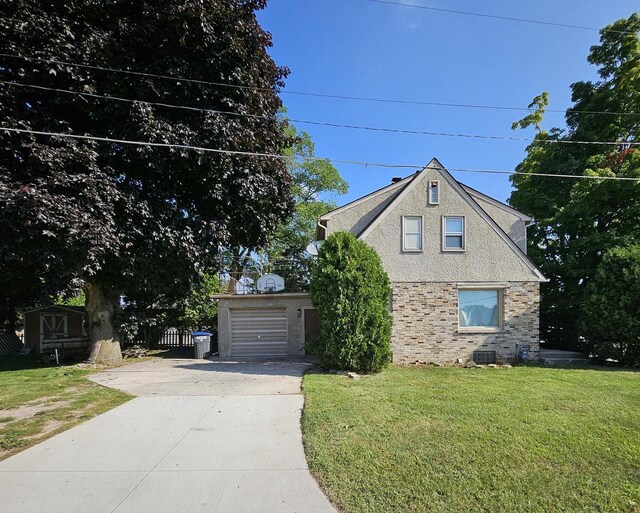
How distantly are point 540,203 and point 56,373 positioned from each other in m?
19.9

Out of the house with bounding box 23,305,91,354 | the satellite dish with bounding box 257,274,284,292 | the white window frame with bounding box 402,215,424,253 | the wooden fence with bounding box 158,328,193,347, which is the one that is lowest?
the wooden fence with bounding box 158,328,193,347

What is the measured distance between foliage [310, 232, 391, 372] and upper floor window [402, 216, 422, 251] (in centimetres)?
262

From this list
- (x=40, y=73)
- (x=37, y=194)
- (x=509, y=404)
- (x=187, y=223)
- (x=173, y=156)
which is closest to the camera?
(x=509, y=404)

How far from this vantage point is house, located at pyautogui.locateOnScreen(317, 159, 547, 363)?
39.3 ft

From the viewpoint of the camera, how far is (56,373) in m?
10.3

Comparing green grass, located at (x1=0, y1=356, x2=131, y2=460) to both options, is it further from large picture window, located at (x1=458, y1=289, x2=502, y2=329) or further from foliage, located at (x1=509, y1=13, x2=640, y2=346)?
foliage, located at (x1=509, y1=13, x2=640, y2=346)

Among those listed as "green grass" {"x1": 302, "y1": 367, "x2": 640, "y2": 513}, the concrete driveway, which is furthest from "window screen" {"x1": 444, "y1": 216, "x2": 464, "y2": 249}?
the concrete driveway

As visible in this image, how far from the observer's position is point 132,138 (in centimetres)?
955

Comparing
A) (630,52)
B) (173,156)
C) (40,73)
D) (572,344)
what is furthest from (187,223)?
(630,52)

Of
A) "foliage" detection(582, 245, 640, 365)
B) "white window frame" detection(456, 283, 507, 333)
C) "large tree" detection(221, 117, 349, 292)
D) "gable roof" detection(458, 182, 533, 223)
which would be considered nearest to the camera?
"foliage" detection(582, 245, 640, 365)

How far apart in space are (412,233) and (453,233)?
1436mm

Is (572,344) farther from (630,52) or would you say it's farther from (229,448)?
(229,448)

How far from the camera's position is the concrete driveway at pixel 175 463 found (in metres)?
3.25

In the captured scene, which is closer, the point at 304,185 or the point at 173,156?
the point at 173,156
